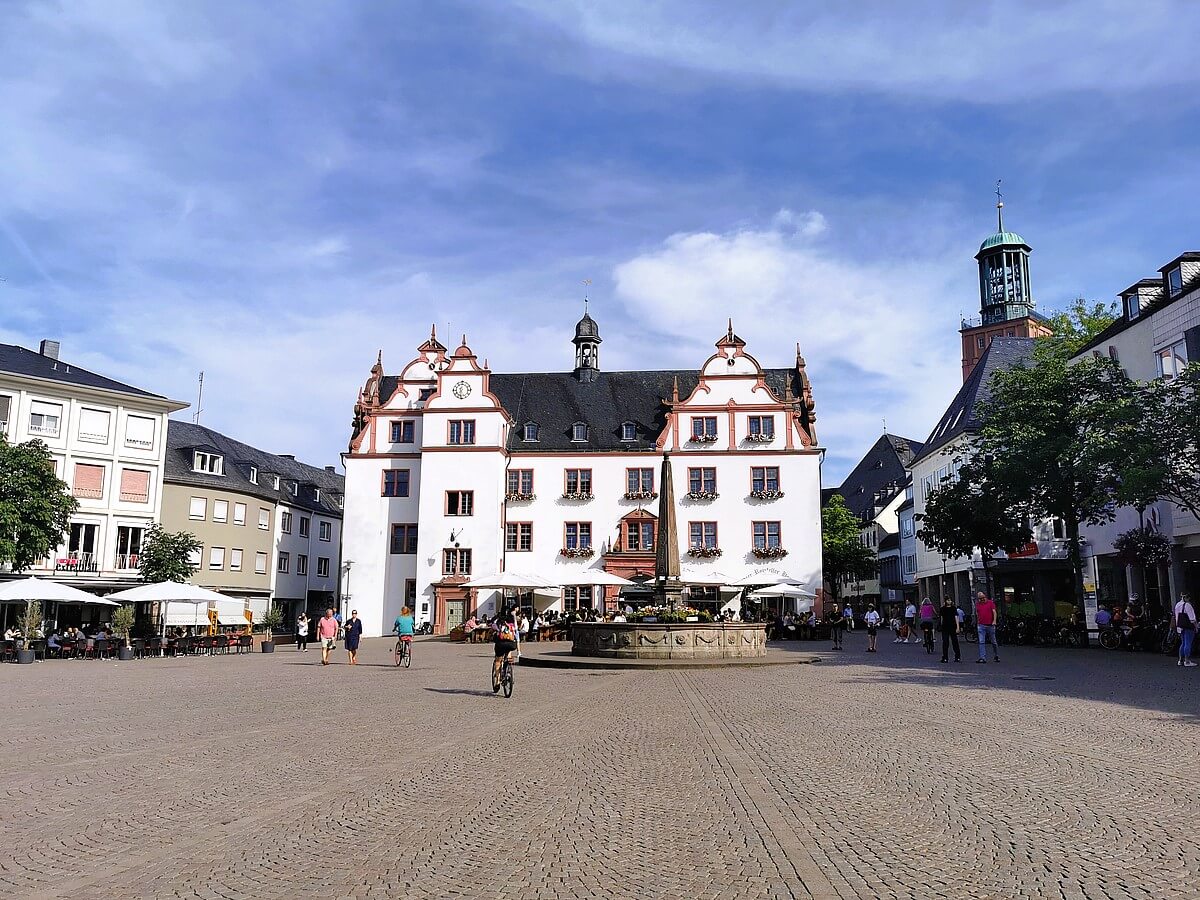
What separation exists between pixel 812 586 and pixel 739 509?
204 inches

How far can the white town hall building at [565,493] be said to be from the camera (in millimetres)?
49125

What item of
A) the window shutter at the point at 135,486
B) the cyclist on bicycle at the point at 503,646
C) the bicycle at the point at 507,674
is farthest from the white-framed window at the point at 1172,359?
the window shutter at the point at 135,486

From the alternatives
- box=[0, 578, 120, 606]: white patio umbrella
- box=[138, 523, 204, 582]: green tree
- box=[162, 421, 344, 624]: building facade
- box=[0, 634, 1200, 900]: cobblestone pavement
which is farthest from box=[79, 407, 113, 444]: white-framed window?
box=[0, 634, 1200, 900]: cobblestone pavement

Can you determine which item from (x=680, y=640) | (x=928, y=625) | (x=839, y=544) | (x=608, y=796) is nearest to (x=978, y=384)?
(x=839, y=544)

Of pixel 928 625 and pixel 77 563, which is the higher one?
pixel 77 563

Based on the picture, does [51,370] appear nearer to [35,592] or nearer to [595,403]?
[35,592]

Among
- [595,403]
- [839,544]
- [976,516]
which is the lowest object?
[976,516]

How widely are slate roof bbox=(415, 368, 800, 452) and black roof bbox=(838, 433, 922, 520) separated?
39.4 meters

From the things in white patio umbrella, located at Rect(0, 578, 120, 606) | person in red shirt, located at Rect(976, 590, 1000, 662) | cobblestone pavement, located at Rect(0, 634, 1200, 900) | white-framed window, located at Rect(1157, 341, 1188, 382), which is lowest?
cobblestone pavement, located at Rect(0, 634, 1200, 900)

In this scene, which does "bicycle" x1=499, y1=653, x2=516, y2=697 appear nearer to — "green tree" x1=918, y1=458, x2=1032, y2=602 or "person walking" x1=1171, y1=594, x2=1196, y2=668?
"person walking" x1=1171, y1=594, x2=1196, y2=668

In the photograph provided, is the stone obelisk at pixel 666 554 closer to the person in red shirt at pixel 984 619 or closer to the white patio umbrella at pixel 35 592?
the person in red shirt at pixel 984 619

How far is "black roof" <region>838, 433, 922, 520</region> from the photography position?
92.2 meters

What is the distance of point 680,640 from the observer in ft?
83.3

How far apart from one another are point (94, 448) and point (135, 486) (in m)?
2.62
